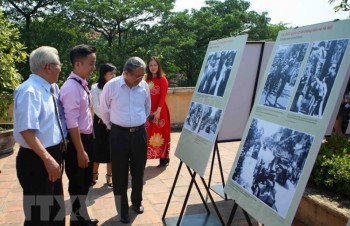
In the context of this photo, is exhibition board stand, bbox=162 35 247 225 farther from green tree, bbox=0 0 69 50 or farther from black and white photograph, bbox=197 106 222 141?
green tree, bbox=0 0 69 50

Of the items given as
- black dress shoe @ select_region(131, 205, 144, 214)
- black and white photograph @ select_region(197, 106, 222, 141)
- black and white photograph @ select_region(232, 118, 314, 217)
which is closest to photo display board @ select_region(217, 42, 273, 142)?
black and white photograph @ select_region(197, 106, 222, 141)

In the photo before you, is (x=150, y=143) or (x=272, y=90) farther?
(x=150, y=143)

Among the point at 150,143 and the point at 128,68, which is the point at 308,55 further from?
the point at 150,143

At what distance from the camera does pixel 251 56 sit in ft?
12.4

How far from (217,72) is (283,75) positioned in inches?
37.1

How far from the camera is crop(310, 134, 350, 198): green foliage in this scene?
125 inches

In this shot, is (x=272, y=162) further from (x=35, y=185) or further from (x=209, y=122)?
(x=35, y=185)

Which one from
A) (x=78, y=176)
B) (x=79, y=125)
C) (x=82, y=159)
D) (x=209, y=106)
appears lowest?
(x=78, y=176)

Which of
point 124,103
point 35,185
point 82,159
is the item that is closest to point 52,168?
point 35,185

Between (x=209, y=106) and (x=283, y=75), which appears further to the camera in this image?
(x=209, y=106)

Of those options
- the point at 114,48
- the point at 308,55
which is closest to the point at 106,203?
the point at 308,55

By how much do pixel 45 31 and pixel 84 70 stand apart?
31.5 feet

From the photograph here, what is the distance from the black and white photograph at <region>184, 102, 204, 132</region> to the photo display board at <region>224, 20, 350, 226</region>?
826 millimetres

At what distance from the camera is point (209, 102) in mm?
3117
